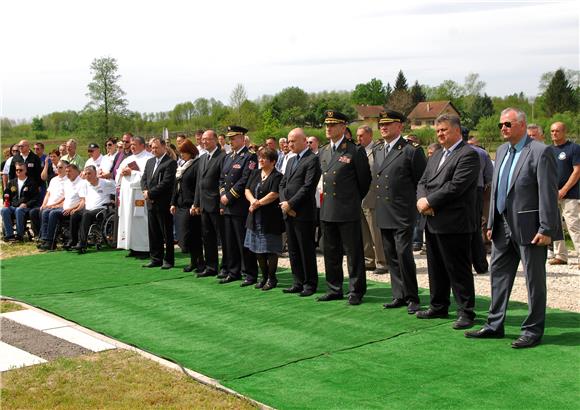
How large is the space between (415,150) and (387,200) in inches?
23.8

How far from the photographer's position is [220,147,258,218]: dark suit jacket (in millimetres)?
8523

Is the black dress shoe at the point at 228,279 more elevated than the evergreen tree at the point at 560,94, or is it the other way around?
the evergreen tree at the point at 560,94

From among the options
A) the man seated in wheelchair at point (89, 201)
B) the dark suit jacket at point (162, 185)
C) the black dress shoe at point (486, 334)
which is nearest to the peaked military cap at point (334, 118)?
the black dress shoe at point (486, 334)

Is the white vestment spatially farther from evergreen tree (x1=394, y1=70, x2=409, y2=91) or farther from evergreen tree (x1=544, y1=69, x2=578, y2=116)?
evergreen tree (x1=394, y1=70, x2=409, y2=91)

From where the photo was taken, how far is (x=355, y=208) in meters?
7.36

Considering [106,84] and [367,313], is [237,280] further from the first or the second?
[106,84]

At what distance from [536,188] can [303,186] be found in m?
2.87

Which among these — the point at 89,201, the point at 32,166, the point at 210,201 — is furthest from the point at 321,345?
Answer: the point at 32,166

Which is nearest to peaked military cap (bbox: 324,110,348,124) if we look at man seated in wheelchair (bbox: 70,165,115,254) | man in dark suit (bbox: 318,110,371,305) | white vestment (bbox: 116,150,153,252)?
man in dark suit (bbox: 318,110,371,305)

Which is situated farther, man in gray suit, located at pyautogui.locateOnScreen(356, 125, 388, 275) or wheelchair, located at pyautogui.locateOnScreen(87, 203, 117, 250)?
wheelchair, located at pyautogui.locateOnScreen(87, 203, 117, 250)

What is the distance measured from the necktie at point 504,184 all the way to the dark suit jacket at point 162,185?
5401 millimetres

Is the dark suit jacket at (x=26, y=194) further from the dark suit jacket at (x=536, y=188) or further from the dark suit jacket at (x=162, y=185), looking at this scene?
the dark suit jacket at (x=536, y=188)

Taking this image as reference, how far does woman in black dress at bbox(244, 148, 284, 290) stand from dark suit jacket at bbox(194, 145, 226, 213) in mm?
756

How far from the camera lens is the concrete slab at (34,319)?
681 cm
